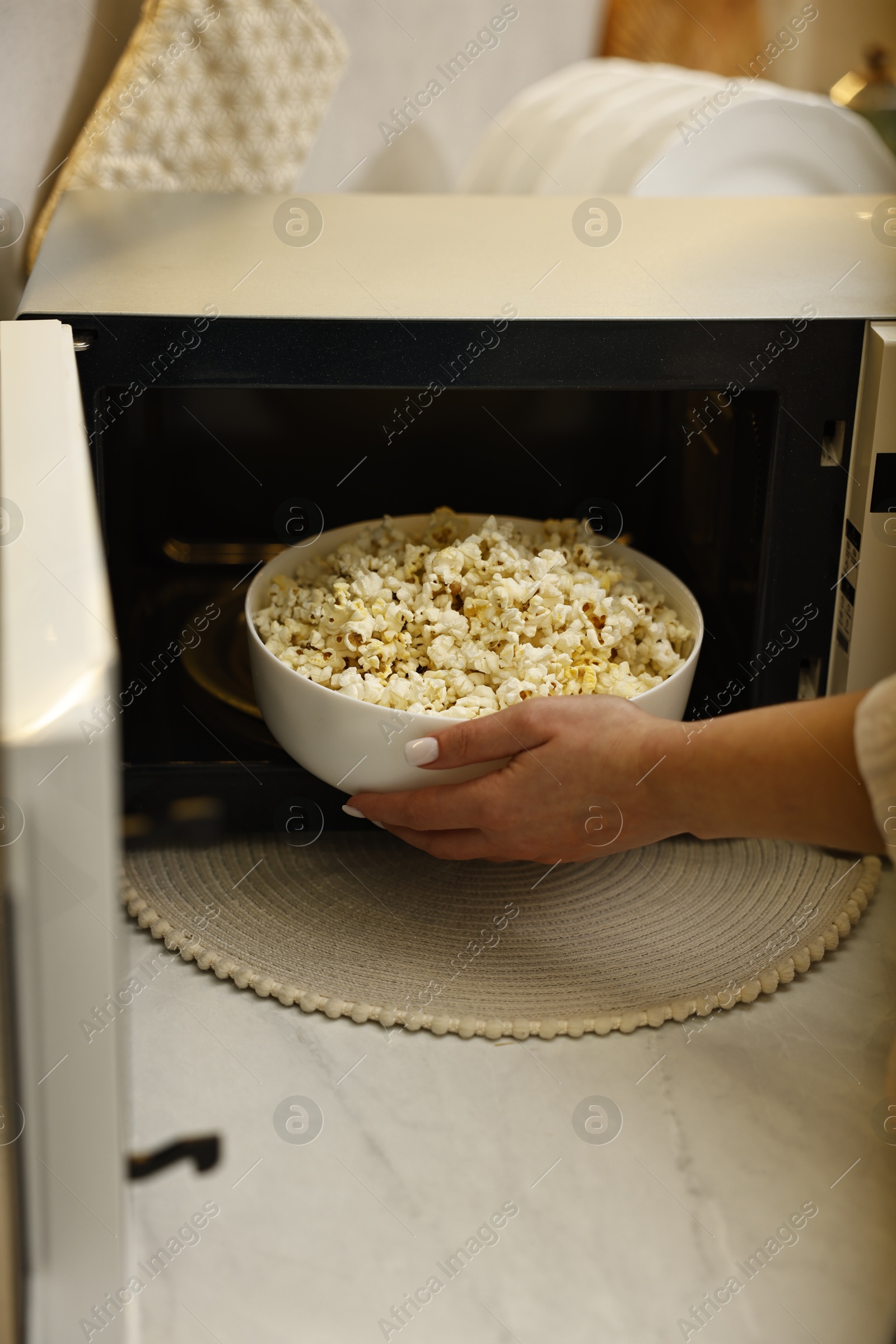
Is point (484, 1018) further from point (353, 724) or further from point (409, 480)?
point (409, 480)

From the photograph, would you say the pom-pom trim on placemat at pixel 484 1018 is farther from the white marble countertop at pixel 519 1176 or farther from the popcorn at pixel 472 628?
the popcorn at pixel 472 628

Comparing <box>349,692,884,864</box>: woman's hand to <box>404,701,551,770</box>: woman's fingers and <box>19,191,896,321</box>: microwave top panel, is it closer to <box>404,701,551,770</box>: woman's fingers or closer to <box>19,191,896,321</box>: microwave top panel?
<box>404,701,551,770</box>: woman's fingers

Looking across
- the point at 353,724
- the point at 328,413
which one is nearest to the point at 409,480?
the point at 328,413

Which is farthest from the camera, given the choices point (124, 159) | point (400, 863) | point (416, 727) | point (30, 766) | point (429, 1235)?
point (124, 159)

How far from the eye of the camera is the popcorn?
67 cm

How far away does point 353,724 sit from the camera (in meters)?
0.63

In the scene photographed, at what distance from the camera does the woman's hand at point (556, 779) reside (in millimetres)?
611

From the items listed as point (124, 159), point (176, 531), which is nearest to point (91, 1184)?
point (176, 531)

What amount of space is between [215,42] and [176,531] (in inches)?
16.7

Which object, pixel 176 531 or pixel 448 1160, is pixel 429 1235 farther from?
pixel 176 531

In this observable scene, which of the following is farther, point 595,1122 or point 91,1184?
point 595,1122

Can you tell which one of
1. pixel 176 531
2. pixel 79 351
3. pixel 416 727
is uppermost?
pixel 79 351

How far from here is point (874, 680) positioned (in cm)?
72

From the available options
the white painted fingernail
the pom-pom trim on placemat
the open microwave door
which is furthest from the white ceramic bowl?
the open microwave door
